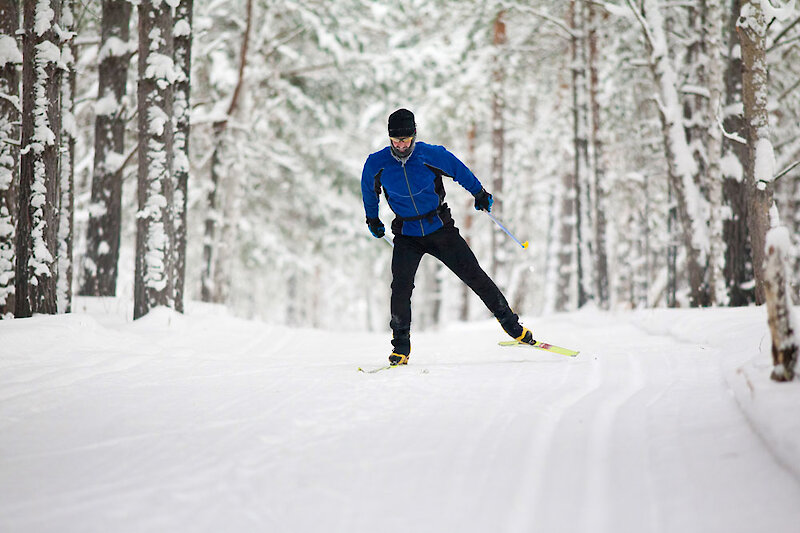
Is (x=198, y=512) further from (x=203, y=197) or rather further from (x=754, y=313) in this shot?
(x=203, y=197)

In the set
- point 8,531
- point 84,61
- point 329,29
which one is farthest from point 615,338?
point 84,61

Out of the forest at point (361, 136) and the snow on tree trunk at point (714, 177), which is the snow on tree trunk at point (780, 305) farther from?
the snow on tree trunk at point (714, 177)

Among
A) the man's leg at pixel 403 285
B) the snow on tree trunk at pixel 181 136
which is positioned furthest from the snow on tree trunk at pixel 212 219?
the man's leg at pixel 403 285

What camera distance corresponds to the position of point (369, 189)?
201 inches

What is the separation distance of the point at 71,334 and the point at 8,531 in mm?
3513

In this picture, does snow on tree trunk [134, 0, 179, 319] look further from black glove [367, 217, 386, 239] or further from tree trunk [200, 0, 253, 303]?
tree trunk [200, 0, 253, 303]

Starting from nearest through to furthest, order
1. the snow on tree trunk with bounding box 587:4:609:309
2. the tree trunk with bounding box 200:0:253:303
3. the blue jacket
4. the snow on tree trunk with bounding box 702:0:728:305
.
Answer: the blue jacket < the snow on tree trunk with bounding box 702:0:728:305 < the tree trunk with bounding box 200:0:253:303 < the snow on tree trunk with bounding box 587:4:609:309

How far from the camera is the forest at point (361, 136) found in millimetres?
6422

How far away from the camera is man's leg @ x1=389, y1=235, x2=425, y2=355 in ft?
16.9

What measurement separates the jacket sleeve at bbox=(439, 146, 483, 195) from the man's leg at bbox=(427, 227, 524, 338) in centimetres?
40

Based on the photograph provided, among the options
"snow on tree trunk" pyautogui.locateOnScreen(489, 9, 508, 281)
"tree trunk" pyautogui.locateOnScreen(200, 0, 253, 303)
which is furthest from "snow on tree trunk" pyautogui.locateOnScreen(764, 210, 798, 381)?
"snow on tree trunk" pyautogui.locateOnScreen(489, 9, 508, 281)

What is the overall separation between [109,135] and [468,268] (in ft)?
22.5

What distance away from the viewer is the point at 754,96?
21.1 feet

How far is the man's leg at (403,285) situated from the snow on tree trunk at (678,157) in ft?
18.8
